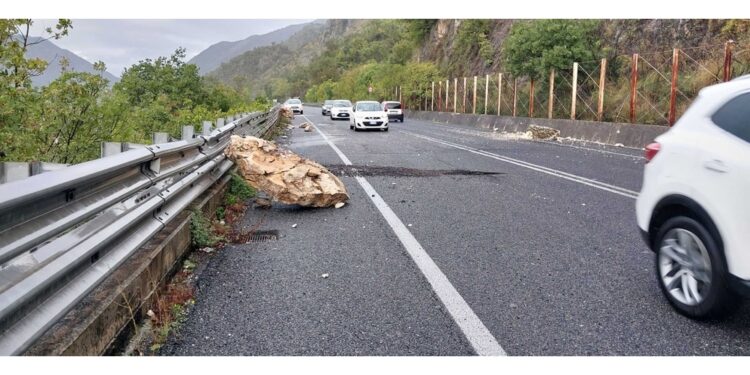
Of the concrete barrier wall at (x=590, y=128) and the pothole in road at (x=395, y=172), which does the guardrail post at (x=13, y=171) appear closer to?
the pothole in road at (x=395, y=172)

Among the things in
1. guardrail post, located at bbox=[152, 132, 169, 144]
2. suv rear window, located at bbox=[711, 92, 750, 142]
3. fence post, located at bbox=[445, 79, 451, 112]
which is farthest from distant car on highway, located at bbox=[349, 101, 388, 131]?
suv rear window, located at bbox=[711, 92, 750, 142]

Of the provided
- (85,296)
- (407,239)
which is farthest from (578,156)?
(85,296)

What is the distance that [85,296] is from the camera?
11.4 feet

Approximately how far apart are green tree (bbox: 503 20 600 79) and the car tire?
85.7 feet

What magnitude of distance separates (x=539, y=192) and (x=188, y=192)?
213 inches

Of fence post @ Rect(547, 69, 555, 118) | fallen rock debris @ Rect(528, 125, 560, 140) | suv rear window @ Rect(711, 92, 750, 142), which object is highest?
fence post @ Rect(547, 69, 555, 118)

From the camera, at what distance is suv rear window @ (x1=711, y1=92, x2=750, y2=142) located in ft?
13.1

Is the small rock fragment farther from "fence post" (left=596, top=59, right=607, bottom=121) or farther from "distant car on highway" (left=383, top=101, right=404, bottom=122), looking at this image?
→ "distant car on highway" (left=383, top=101, right=404, bottom=122)

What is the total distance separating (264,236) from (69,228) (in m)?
3.39

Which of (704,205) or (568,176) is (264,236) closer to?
(704,205)

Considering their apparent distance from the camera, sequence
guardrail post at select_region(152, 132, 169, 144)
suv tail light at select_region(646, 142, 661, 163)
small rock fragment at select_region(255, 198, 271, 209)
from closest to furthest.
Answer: suv tail light at select_region(646, 142, 661, 163) → guardrail post at select_region(152, 132, 169, 144) → small rock fragment at select_region(255, 198, 271, 209)

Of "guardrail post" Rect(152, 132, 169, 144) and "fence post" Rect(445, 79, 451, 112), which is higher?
"fence post" Rect(445, 79, 451, 112)

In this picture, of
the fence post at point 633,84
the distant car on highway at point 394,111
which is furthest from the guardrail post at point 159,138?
the distant car on highway at point 394,111

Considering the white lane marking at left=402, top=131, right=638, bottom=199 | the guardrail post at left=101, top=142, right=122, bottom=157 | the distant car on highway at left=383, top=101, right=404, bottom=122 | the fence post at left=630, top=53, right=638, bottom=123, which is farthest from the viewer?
the distant car on highway at left=383, top=101, right=404, bottom=122
